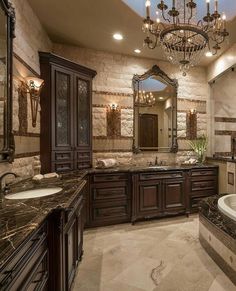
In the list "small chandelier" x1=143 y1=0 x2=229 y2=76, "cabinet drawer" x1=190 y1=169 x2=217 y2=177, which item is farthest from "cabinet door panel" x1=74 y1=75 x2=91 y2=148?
"cabinet drawer" x1=190 y1=169 x2=217 y2=177

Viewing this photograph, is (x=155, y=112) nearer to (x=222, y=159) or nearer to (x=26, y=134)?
(x=222, y=159)

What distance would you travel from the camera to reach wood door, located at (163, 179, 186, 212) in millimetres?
3553

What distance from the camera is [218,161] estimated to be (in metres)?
3.91

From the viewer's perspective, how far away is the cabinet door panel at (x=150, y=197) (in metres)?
Answer: 3.42

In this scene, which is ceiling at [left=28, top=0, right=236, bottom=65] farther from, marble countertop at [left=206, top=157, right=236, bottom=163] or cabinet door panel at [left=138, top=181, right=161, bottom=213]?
cabinet door panel at [left=138, top=181, right=161, bottom=213]

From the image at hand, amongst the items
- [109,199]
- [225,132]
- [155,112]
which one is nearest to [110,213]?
[109,199]

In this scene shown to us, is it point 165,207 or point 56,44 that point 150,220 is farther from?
point 56,44

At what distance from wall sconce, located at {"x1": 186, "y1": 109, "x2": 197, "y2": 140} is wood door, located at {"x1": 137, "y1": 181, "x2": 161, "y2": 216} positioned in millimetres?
1502

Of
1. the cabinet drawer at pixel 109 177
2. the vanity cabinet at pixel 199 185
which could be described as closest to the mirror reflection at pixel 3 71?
the cabinet drawer at pixel 109 177

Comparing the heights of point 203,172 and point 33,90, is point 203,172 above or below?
below

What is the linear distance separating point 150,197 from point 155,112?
5.54 ft

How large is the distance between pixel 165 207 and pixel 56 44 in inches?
137

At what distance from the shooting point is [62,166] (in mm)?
3020

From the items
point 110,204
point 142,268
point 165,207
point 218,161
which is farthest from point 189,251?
point 218,161
